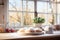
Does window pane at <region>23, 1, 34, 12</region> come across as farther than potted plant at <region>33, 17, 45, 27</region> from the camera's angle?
Yes

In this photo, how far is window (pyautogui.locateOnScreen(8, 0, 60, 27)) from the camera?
2047 mm

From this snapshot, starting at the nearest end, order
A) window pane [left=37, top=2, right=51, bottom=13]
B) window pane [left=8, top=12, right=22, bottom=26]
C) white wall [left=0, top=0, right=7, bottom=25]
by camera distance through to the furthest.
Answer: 1. white wall [left=0, top=0, right=7, bottom=25]
2. window pane [left=8, top=12, right=22, bottom=26]
3. window pane [left=37, top=2, right=51, bottom=13]

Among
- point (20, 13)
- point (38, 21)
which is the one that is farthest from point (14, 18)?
point (38, 21)

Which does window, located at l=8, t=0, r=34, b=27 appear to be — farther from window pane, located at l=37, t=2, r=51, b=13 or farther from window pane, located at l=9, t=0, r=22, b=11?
window pane, located at l=37, t=2, r=51, b=13

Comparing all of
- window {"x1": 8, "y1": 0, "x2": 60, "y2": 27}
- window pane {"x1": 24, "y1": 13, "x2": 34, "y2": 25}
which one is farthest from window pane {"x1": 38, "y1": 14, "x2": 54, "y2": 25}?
window pane {"x1": 24, "y1": 13, "x2": 34, "y2": 25}

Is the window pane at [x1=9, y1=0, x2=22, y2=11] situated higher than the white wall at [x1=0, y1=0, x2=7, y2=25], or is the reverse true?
the window pane at [x1=9, y1=0, x2=22, y2=11]

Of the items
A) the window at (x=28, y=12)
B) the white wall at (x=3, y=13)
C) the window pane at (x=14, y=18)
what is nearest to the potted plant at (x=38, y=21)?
the window at (x=28, y=12)

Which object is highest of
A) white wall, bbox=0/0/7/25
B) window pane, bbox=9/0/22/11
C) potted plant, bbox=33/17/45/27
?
window pane, bbox=9/0/22/11

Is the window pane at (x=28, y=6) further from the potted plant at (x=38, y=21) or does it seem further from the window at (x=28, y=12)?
the potted plant at (x=38, y=21)

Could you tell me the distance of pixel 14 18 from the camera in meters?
2.05

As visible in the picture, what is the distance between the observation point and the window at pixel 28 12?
2.05 m

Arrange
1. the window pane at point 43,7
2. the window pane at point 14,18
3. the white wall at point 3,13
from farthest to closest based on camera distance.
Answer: the window pane at point 43,7 < the window pane at point 14,18 < the white wall at point 3,13

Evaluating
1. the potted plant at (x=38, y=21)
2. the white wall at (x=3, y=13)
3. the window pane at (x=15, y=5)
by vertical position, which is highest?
the window pane at (x=15, y=5)

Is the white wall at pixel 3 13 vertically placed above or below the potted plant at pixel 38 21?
above
